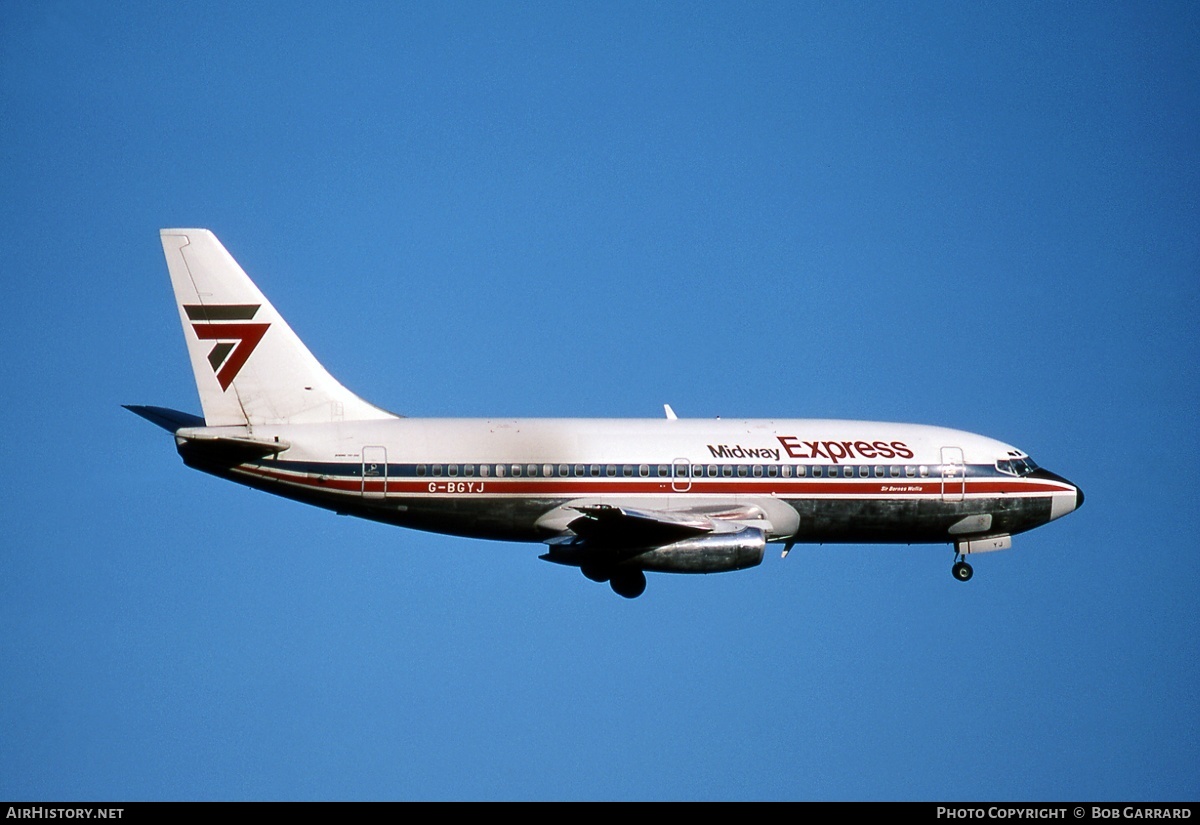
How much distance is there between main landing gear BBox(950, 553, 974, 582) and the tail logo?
27236 mm

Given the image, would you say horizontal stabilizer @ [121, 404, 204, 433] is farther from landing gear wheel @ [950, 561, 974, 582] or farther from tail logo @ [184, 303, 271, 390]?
landing gear wheel @ [950, 561, 974, 582]

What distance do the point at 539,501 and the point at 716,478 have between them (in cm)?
639

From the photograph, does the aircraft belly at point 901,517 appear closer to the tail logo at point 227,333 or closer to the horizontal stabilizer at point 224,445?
the horizontal stabilizer at point 224,445

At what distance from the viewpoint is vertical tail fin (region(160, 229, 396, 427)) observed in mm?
57375

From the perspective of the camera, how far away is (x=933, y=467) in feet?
191

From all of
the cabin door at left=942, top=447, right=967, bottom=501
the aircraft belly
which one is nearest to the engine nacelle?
the aircraft belly

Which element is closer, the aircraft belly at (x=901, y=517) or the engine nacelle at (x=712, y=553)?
the engine nacelle at (x=712, y=553)

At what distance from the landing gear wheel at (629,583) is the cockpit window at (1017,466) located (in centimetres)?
1402

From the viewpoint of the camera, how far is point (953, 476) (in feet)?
191

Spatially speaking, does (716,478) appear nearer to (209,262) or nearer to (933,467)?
(933,467)

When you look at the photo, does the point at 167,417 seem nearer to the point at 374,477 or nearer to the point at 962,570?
the point at 374,477

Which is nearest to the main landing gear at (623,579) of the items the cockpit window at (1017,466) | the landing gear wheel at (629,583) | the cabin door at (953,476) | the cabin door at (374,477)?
the landing gear wheel at (629,583)

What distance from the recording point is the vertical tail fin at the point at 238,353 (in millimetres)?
57375
